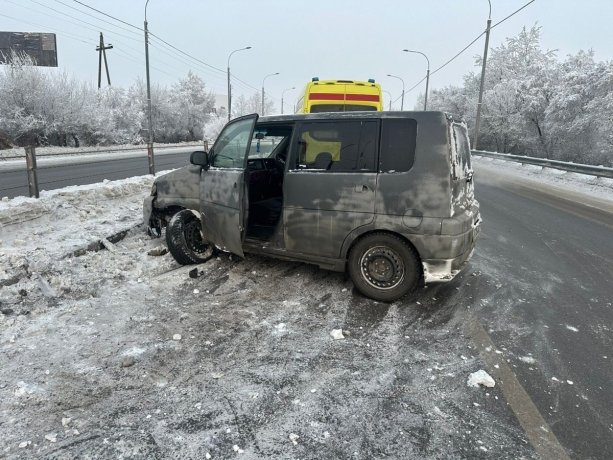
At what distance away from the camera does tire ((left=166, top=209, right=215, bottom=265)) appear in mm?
5156

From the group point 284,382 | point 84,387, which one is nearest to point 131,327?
point 84,387

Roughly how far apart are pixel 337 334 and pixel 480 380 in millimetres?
1180

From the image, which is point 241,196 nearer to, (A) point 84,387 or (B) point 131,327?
(B) point 131,327

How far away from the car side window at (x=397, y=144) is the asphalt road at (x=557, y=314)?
1653 mm

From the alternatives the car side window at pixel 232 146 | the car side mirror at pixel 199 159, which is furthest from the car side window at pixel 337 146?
the car side mirror at pixel 199 159

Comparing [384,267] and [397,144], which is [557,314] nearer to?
[384,267]

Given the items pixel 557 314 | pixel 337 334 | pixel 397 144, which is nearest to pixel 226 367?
pixel 337 334

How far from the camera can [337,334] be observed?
11.9 ft

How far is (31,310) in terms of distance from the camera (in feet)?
12.9

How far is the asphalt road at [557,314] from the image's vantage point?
8.75 feet

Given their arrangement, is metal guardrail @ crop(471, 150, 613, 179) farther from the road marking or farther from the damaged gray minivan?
the road marking

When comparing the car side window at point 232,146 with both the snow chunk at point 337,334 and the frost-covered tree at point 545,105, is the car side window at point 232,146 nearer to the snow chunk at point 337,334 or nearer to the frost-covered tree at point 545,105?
the snow chunk at point 337,334

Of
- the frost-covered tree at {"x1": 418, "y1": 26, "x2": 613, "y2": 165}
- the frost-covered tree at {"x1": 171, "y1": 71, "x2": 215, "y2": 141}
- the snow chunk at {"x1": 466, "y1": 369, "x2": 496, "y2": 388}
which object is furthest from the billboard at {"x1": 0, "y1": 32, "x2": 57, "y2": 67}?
the snow chunk at {"x1": 466, "y1": 369, "x2": 496, "y2": 388}

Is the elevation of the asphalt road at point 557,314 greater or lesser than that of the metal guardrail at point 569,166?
lesser
